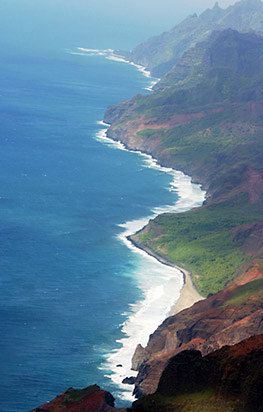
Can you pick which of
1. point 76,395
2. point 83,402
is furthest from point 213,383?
point 76,395

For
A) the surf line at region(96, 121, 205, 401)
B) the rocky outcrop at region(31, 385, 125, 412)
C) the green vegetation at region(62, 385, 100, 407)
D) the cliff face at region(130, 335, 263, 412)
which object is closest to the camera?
the cliff face at region(130, 335, 263, 412)

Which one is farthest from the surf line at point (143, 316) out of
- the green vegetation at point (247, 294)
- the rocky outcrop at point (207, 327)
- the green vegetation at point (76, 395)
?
the green vegetation at point (76, 395)

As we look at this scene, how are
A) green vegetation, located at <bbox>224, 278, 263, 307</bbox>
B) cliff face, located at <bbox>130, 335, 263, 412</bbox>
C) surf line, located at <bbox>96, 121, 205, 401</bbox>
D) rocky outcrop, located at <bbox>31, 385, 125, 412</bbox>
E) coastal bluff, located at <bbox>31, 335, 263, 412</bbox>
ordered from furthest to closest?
green vegetation, located at <bbox>224, 278, 263, 307</bbox> → surf line, located at <bbox>96, 121, 205, 401</bbox> → rocky outcrop, located at <bbox>31, 385, 125, 412</bbox> → cliff face, located at <bbox>130, 335, 263, 412</bbox> → coastal bluff, located at <bbox>31, 335, 263, 412</bbox>

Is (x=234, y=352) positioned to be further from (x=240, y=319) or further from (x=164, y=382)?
(x=240, y=319)

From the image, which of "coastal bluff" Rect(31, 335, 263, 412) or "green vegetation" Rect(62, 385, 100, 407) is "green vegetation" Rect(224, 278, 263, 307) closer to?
"green vegetation" Rect(62, 385, 100, 407)

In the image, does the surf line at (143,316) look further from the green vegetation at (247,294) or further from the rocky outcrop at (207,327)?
the green vegetation at (247,294)

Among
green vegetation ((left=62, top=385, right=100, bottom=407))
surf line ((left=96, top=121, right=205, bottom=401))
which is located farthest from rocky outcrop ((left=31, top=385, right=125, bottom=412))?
surf line ((left=96, top=121, right=205, bottom=401))
